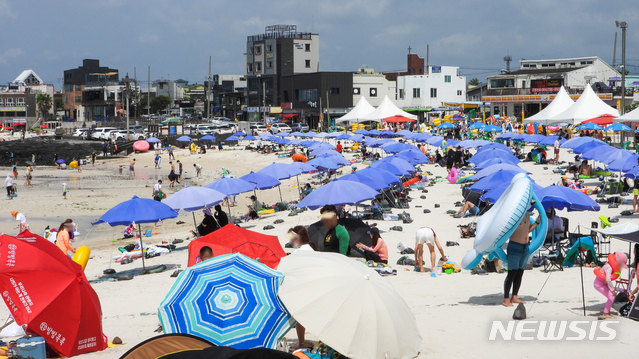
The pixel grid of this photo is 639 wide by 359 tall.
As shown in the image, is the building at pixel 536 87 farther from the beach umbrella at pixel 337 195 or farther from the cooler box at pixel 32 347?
the cooler box at pixel 32 347

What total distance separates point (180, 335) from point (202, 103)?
364 feet

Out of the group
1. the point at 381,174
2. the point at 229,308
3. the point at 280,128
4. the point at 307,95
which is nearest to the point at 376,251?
the point at 381,174

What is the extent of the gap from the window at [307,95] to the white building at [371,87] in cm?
540

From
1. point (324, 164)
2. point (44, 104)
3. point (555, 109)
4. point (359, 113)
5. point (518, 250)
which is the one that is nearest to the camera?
point (518, 250)

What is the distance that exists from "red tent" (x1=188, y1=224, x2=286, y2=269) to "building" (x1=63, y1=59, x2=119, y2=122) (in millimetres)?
102303

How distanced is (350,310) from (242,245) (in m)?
3.40

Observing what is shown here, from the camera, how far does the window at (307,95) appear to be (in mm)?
78250

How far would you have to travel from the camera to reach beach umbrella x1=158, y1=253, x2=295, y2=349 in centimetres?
546

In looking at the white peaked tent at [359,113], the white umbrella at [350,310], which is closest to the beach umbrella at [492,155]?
the white umbrella at [350,310]

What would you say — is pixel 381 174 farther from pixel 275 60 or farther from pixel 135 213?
pixel 275 60

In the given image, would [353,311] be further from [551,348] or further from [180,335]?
[551,348]

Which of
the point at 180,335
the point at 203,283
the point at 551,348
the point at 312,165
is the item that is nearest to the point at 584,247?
the point at 551,348

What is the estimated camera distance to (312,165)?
2388 centimetres

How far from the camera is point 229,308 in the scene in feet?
18.1
